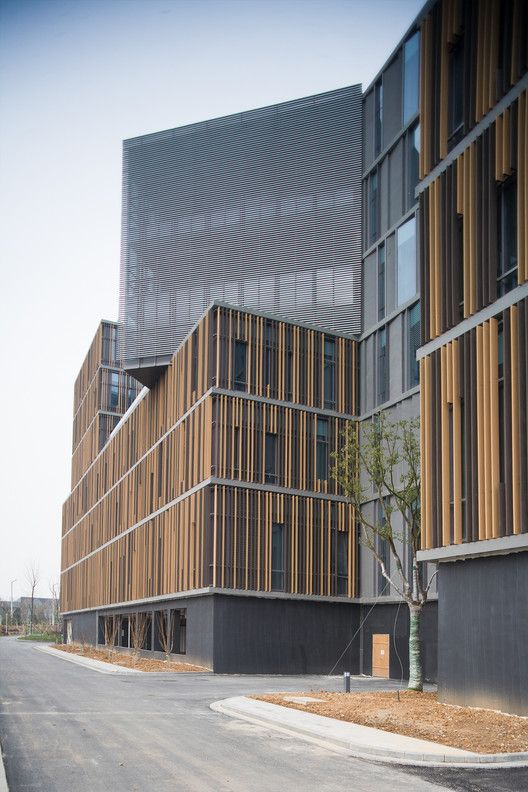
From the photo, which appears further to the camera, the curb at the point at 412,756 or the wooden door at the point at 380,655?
the wooden door at the point at 380,655

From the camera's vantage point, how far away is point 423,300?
85.5 feet

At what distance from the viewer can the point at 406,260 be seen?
1716 inches

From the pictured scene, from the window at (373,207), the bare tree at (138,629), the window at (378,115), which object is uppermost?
the window at (378,115)

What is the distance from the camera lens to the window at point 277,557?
145ft

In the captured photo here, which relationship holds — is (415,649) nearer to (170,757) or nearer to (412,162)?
(170,757)

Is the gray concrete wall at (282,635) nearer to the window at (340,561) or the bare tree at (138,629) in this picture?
the window at (340,561)

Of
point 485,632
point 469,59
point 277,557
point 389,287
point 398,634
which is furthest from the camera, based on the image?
point 389,287

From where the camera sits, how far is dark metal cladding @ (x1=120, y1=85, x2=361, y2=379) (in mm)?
49000

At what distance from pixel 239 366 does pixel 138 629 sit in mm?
19655

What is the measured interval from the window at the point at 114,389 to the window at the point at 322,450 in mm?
41198

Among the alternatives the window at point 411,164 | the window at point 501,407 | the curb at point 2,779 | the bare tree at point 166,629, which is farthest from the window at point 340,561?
the curb at point 2,779

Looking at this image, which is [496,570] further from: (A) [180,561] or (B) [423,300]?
(A) [180,561]

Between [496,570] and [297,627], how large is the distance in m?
24.2

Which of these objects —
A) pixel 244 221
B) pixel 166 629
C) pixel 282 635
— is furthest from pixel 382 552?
pixel 244 221
